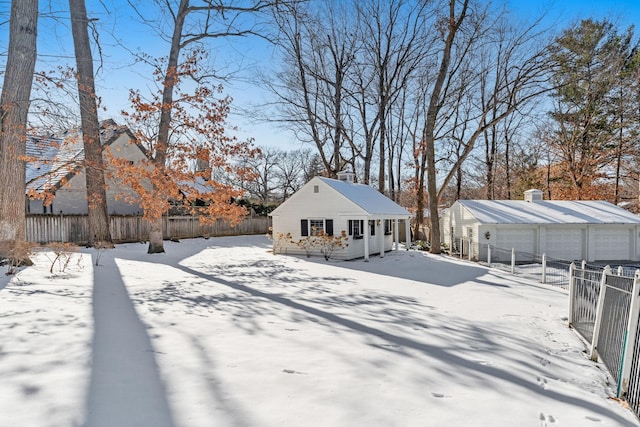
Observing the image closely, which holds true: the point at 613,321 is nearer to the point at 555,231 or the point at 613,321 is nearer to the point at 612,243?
the point at 555,231

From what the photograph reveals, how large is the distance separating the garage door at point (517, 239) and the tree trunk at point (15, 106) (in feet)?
61.1

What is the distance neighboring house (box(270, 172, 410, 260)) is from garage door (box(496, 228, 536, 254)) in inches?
214

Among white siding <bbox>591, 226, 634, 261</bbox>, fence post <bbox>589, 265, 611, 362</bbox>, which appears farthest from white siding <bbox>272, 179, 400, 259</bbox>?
white siding <bbox>591, 226, 634, 261</bbox>

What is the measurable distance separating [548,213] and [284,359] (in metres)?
19.3

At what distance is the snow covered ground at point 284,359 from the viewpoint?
9.49 ft

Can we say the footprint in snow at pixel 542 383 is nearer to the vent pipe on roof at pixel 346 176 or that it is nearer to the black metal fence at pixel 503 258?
the black metal fence at pixel 503 258

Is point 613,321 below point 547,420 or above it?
above

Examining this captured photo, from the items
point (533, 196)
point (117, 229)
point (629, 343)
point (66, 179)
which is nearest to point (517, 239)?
point (533, 196)

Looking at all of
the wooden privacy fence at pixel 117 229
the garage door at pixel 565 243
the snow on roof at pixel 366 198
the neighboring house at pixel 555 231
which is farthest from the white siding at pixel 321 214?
the garage door at pixel 565 243

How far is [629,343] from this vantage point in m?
3.59

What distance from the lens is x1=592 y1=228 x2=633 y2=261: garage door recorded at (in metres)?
18.6

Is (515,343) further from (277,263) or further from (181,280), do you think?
(277,263)

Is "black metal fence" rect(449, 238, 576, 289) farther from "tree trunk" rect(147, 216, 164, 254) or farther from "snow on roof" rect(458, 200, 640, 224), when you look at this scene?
"tree trunk" rect(147, 216, 164, 254)

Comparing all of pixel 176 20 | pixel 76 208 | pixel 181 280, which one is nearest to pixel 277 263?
pixel 181 280
